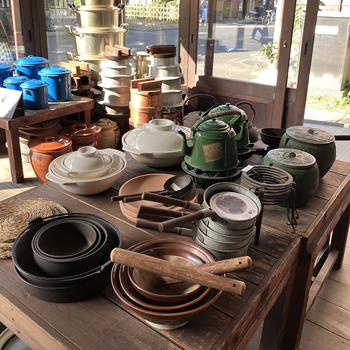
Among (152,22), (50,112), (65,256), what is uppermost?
(152,22)

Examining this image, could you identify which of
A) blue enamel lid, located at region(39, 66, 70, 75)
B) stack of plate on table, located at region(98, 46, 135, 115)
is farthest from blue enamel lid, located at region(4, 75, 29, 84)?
stack of plate on table, located at region(98, 46, 135, 115)

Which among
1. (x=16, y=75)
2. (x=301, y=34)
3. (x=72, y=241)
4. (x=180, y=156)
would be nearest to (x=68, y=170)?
(x=72, y=241)

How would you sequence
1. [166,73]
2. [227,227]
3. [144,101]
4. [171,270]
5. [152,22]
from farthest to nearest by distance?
[152,22], [166,73], [144,101], [227,227], [171,270]

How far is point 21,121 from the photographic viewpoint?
2.83 metres

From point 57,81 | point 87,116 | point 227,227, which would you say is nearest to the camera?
point 227,227

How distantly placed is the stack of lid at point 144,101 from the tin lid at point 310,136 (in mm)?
1797

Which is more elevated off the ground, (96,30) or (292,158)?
(96,30)

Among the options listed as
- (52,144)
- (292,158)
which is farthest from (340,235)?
(52,144)

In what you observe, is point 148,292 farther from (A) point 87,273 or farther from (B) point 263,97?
(B) point 263,97

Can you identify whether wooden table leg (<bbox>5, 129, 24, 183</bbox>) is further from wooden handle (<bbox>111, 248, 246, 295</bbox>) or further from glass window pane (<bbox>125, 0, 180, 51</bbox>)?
wooden handle (<bbox>111, 248, 246, 295</bbox>)

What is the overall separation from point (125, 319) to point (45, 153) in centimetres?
206

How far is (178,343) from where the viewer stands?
0.85m

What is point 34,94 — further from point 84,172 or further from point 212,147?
point 212,147

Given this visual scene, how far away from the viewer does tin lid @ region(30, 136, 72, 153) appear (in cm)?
277
